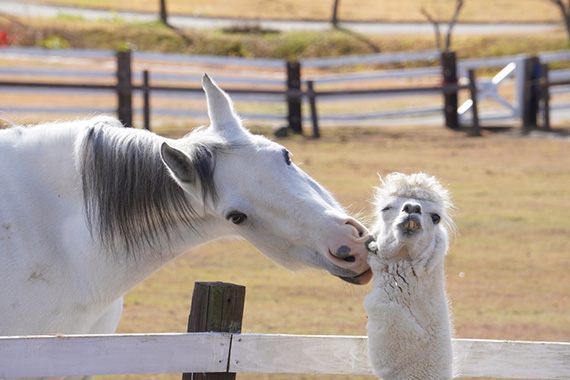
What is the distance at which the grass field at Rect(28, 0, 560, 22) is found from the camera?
41.2 meters

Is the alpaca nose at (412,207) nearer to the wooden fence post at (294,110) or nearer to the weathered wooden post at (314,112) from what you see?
the weathered wooden post at (314,112)

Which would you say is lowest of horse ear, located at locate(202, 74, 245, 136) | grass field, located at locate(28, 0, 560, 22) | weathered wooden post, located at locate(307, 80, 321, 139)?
horse ear, located at locate(202, 74, 245, 136)

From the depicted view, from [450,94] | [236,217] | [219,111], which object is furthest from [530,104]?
[236,217]

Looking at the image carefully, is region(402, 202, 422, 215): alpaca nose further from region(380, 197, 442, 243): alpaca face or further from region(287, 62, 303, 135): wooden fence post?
region(287, 62, 303, 135): wooden fence post

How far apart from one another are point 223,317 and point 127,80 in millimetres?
14235

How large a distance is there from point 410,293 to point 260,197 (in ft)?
2.94

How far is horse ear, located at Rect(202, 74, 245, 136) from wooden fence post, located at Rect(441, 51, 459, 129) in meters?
16.4

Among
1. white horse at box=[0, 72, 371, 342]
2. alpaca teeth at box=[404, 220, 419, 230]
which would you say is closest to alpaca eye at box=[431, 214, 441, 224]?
alpaca teeth at box=[404, 220, 419, 230]

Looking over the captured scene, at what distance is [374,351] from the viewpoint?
2.24m

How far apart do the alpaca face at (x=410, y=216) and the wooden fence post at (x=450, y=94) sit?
17.3 m

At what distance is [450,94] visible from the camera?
63.0 feet

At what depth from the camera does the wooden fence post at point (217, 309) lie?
111 inches

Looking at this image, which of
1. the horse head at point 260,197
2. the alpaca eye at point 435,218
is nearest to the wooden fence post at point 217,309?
the horse head at point 260,197

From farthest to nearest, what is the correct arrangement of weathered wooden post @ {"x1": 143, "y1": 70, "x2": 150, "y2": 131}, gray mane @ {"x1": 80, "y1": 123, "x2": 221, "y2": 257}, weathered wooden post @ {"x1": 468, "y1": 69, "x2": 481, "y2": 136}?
1. weathered wooden post @ {"x1": 468, "y1": 69, "x2": 481, "y2": 136}
2. weathered wooden post @ {"x1": 143, "y1": 70, "x2": 150, "y2": 131}
3. gray mane @ {"x1": 80, "y1": 123, "x2": 221, "y2": 257}
